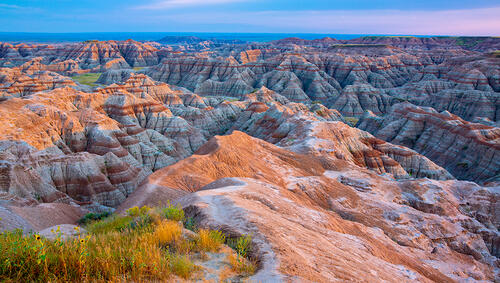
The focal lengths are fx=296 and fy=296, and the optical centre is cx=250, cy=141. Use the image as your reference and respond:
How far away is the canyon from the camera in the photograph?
11.1 meters

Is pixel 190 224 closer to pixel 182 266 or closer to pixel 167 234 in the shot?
pixel 167 234

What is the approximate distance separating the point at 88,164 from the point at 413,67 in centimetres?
13627

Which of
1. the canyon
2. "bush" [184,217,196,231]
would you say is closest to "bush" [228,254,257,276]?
the canyon

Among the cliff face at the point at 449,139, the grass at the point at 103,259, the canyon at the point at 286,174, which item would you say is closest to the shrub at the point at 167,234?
the grass at the point at 103,259

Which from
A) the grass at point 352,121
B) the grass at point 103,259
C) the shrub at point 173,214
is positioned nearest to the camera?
the grass at point 103,259

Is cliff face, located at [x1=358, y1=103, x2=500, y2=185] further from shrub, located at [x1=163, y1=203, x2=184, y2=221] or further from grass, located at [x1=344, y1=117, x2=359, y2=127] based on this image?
shrub, located at [x1=163, y1=203, x2=184, y2=221]

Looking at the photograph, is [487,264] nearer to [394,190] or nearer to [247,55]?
[394,190]

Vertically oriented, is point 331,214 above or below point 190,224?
below

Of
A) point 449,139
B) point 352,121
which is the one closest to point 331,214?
point 449,139

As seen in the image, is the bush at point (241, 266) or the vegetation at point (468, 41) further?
the vegetation at point (468, 41)

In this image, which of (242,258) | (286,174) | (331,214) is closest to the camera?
(242,258)

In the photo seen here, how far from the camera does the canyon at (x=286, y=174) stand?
11.1m

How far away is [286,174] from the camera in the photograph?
87.9ft

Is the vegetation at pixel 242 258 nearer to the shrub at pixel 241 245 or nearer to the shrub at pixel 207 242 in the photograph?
the shrub at pixel 241 245
